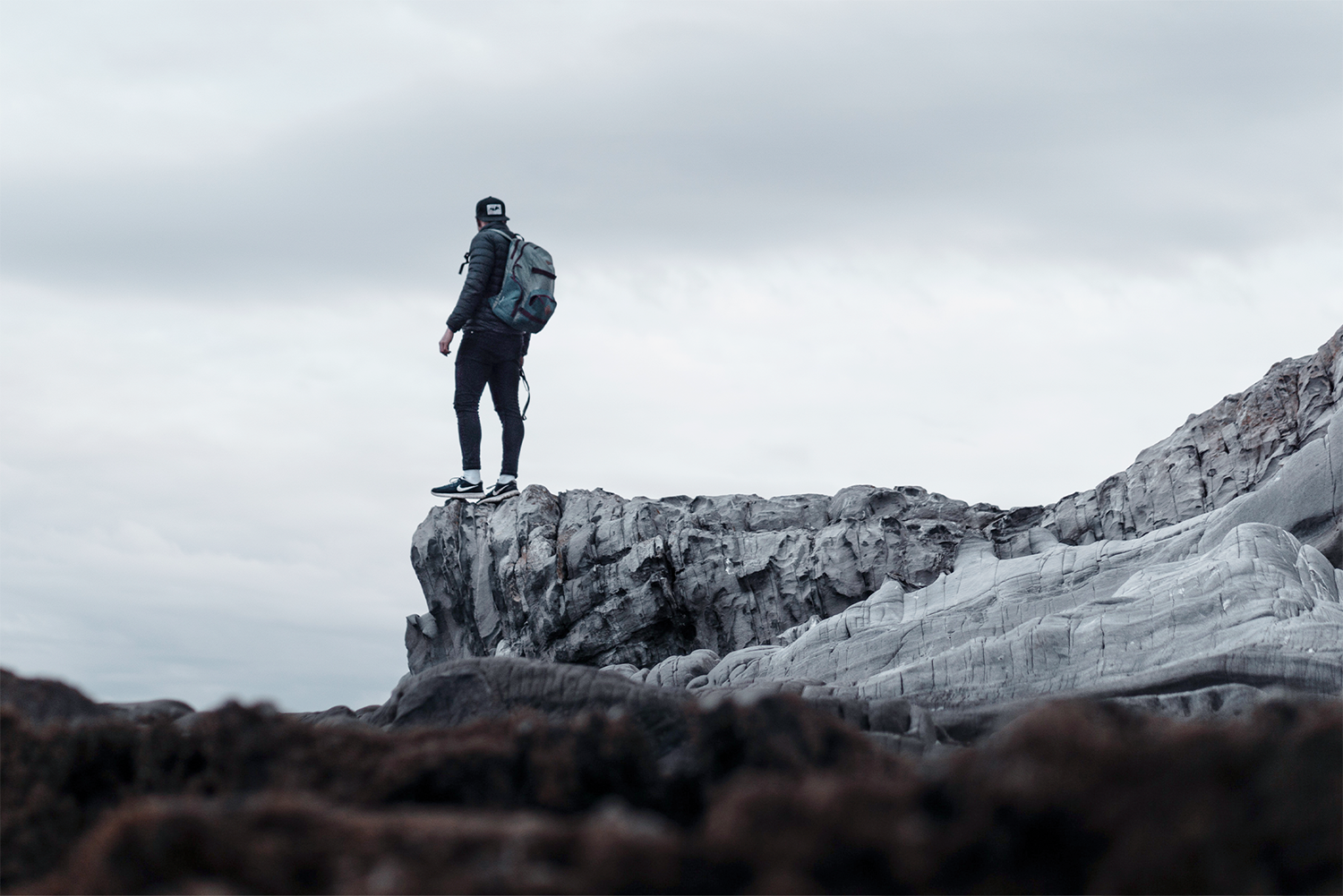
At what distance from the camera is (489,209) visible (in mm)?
23422

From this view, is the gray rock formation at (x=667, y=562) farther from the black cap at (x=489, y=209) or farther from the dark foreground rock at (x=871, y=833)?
the dark foreground rock at (x=871, y=833)

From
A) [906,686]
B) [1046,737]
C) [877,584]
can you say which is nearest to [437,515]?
[877,584]

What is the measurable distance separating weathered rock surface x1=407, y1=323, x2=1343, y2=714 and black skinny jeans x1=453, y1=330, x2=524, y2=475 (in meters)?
2.24

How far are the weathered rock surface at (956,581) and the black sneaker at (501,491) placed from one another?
326 mm

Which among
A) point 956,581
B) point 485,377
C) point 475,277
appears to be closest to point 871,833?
point 956,581

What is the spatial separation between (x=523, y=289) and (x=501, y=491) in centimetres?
449

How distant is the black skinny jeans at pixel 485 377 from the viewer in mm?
23672

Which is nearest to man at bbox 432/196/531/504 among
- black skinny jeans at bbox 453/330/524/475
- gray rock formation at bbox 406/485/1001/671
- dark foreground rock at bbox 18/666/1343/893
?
black skinny jeans at bbox 453/330/524/475

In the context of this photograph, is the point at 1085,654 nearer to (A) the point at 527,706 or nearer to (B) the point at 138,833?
(A) the point at 527,706

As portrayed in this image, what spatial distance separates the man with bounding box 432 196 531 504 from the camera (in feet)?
75.7

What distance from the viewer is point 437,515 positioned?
2664 cm

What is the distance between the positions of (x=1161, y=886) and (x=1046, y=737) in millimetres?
695

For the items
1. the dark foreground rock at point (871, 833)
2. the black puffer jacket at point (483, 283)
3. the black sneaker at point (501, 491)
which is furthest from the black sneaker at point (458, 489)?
the dark foreground rock at point (871, 833)

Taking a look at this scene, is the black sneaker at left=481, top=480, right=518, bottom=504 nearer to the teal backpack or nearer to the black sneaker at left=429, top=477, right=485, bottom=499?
the black sneaker at left=429, top=477, right=485, bottom=499
